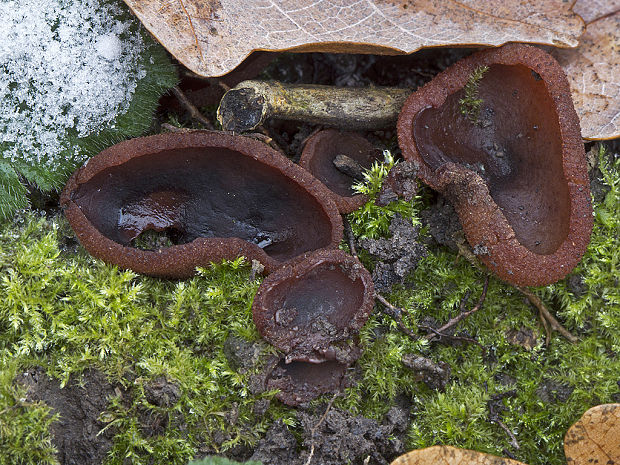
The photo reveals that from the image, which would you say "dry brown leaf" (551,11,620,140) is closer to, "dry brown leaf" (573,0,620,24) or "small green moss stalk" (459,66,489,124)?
"dry brown leaf" (573,0,620,24)

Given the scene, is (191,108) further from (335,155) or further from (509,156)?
(509,156)

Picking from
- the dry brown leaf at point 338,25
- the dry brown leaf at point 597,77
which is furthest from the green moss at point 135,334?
the dry brown leaf at point 597,77

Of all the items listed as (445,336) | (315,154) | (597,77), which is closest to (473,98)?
(597,77)

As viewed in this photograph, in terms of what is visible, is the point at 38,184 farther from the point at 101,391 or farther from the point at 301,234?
the point at 301,234

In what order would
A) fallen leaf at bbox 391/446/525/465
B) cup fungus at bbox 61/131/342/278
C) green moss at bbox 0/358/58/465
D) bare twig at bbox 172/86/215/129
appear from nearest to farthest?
1. green moss at bbox 0/358/58/465
2. fallen leaf at bbox 391/446/525/465
3. cup fungus at bbox 61/131/342/278
4. bare twig at bbox 172/86/215/129

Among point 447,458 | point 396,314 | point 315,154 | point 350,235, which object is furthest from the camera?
point 315,154

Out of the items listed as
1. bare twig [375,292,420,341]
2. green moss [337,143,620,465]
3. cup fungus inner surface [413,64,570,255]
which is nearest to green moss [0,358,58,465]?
green moss [337,143,620,465]

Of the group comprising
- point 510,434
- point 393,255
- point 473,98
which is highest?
point 473,98
